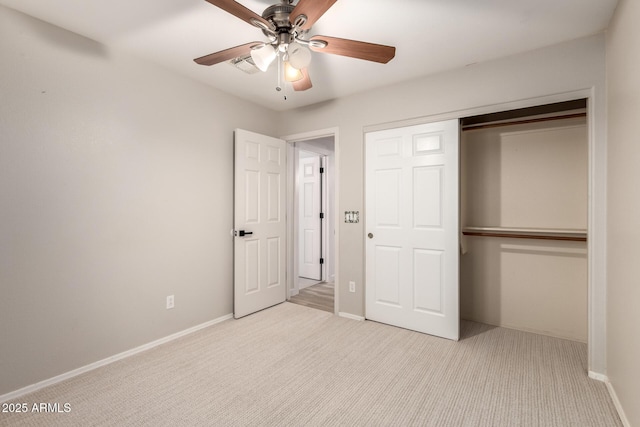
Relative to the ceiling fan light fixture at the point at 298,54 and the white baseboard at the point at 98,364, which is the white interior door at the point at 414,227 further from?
the white baseboard at the point at 98,364

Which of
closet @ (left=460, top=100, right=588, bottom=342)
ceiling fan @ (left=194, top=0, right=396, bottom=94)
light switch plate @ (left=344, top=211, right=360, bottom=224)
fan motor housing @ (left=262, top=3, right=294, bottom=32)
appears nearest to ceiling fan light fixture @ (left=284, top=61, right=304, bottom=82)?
ceiling fan @ (left=194, top=0, right=396, bottom=94)

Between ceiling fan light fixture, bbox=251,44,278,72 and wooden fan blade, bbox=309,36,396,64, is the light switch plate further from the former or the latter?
ceiling fan light fixture, bbox=251,44,278,72

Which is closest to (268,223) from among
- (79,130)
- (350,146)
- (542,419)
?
(350,146)

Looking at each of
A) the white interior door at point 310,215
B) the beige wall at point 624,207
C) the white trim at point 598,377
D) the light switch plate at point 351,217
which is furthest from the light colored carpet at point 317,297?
the beige wall at point 624,207

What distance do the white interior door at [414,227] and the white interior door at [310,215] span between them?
1936mm

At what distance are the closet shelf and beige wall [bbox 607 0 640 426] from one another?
2.48 feet

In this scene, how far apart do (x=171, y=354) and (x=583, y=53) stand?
12.8 feet

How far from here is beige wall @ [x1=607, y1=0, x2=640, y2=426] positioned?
152 centimetres

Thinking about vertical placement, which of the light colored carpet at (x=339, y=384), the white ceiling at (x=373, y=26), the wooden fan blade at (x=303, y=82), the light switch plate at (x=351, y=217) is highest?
the white ceiling at (x=373, y=26)

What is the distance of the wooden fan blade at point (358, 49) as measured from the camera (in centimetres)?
171

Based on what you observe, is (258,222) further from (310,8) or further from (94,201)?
(310,8)

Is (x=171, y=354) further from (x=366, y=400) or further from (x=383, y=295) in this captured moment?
(x=383, y=295)

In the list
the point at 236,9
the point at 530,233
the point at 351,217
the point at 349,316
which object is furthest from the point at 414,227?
the point at 236,9

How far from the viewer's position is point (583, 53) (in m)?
2.21
